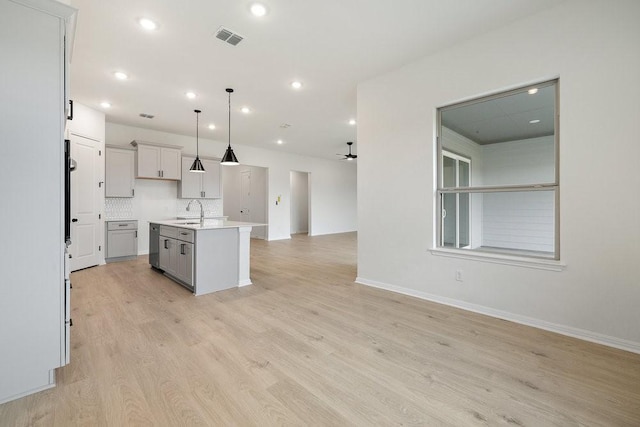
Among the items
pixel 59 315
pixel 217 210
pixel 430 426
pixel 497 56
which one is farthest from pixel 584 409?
pixel 217 210

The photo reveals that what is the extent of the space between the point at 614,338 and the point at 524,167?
164cm

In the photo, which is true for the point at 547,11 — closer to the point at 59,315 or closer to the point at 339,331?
the point at 339,331

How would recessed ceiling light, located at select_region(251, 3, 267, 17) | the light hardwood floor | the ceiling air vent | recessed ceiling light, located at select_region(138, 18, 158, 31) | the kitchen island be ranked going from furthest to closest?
1. the kitchen island
2. the ceiling air vent
3. recessed ceiling light, located at select_region(138, 18, 158, 31)
4. recessed ceiling light, located at select_region(251, 3, 267, 17)
5. the light hardwood floor

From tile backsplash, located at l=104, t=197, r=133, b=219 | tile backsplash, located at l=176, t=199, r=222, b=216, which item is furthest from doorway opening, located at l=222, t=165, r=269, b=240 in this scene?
tile backsplash, located at l=104, t=197, r=133, b=219

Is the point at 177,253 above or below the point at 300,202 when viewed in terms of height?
below

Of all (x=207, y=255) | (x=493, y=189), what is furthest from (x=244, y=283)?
(x=493, y=189)

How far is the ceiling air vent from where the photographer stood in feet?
9.50

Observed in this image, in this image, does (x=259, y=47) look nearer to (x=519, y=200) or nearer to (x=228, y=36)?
(x=228, y=36)

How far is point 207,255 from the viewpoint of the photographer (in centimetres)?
369

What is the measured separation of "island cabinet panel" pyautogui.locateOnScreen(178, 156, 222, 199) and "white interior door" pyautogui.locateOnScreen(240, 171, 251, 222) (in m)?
2.42

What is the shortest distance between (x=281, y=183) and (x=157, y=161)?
12.8 ft

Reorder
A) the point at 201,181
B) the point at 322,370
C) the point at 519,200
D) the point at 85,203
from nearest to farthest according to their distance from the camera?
the point at 322,370 → the point at 519,200 → the point at 85,203 → the point at 201,181

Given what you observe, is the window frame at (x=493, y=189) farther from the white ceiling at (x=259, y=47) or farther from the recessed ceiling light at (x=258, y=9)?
the recessed ceiling light at (x=258, y=9)

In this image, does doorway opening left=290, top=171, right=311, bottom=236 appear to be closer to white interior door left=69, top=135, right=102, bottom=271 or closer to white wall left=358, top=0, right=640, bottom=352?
white interior door left=69, top=135, right=102, bottom=271
